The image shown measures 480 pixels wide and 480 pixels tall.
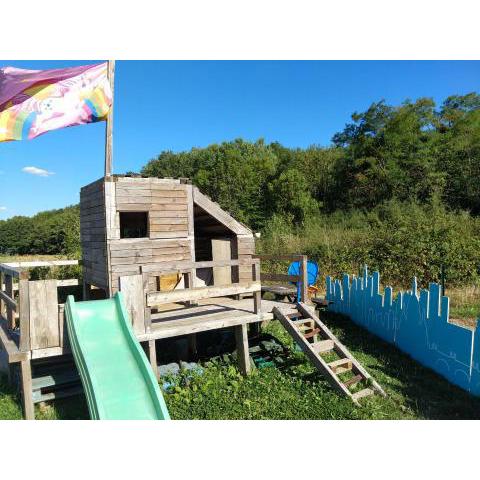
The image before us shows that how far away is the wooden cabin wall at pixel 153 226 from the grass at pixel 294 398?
211 centimetres

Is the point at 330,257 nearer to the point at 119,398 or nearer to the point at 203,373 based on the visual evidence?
the point at 203,373

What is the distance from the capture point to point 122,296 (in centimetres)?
531

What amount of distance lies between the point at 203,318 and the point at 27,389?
2510 mm

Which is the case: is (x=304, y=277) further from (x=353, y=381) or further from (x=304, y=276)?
(x=353, y=381)

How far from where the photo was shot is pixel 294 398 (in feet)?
18.2

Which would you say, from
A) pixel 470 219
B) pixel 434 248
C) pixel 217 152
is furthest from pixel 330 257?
pixel 217 152

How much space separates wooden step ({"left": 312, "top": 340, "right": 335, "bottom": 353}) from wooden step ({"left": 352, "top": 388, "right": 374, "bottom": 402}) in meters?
0.85

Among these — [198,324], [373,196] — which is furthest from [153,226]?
[373,196]

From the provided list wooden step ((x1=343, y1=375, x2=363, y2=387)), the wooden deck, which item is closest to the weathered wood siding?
the wooden deck

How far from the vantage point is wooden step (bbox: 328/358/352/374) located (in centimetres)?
591

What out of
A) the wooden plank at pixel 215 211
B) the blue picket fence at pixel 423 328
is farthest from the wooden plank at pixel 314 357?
the wooden plank at pixel 215 211

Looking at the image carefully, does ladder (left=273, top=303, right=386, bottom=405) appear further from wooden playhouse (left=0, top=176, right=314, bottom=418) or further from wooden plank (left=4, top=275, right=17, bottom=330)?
wooden plank (left=4, top=275, right=17, bottom=330)

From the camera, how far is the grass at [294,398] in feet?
16.9

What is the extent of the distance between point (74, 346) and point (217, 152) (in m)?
29.8
